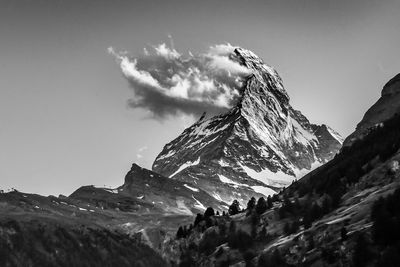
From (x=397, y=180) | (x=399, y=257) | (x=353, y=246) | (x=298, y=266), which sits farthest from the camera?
(x=397, y=180)

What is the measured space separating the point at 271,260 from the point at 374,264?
166ft

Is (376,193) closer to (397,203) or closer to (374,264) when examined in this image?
(397,203)

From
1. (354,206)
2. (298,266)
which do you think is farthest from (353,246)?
(354,206)

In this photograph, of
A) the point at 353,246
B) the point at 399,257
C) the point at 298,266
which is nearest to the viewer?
the point at 399,257

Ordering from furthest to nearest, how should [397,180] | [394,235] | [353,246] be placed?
[397,180] < [353,246] < [394,235]

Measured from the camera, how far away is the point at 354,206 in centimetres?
19850

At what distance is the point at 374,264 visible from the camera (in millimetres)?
149750

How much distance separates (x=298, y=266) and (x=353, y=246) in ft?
69.2

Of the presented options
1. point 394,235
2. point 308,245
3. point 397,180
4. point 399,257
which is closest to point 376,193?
point 397,180

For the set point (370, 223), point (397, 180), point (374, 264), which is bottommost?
point (374, 264)

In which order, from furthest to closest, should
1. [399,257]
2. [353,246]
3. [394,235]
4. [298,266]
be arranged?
1. [298,266]
2. [353,246]
3. [394,235]
4. [399,257]

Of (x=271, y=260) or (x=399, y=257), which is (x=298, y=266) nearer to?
(x=271, y=260)

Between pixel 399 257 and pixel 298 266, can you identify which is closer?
pixel 399 257

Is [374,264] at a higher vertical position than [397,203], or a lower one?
lower
